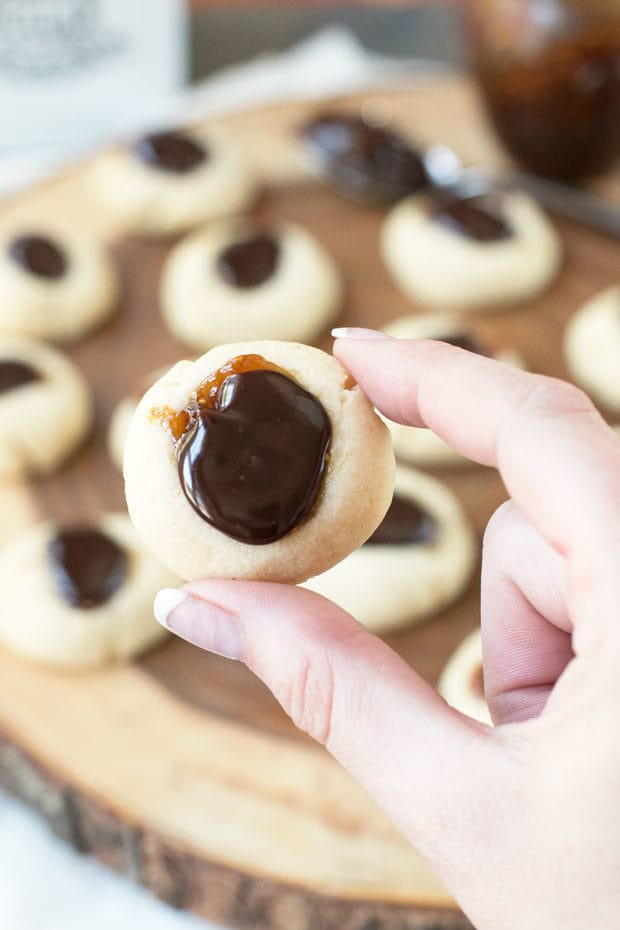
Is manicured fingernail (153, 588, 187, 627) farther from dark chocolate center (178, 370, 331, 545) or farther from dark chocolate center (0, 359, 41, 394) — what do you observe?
dark chocolate center (0, 359, 41, 394)

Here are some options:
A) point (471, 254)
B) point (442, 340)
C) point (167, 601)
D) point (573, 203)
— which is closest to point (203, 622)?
point (167, 601)

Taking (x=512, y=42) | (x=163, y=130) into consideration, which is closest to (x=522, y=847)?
(x=512, y=42)

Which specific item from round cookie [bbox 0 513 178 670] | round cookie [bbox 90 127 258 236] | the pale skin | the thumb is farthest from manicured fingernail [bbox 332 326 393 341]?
round cookie [bbox 90 127 258 236]

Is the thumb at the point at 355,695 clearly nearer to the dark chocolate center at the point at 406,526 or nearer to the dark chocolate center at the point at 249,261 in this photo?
the dark chocolate center at the point at 406,526

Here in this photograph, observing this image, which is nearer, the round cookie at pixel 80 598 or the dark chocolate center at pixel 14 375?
the round cookie at pixel 80 598

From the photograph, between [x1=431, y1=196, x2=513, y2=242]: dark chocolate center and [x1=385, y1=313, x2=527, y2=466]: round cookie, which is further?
[x1=431, y1=196, x2=513, y2=242]: dark chocolate center

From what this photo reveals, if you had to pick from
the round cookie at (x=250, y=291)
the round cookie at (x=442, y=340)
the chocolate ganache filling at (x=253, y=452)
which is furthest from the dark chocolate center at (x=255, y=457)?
the round cookie at (x=250, y=291)

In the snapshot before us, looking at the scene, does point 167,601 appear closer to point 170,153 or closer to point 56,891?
point 56,891
